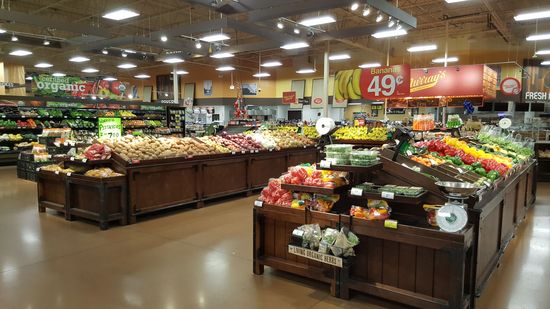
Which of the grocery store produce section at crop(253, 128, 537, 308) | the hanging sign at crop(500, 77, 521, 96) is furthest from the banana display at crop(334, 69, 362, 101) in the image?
the grocery store produce section at crop(253, 128, 537, 308)

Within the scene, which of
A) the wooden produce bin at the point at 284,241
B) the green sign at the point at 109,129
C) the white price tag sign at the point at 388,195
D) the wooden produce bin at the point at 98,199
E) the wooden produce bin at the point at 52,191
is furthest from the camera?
the green sign at the point at 109,129

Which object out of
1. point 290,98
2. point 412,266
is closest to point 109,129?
point 412,266

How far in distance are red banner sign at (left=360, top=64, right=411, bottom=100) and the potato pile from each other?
5.41 m

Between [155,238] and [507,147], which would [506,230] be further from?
[155,238]

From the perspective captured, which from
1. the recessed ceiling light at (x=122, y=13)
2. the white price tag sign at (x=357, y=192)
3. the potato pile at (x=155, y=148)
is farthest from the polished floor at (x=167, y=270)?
the recessed ceiling light at (x=122, y=13)

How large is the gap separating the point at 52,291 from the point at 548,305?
14.5ft

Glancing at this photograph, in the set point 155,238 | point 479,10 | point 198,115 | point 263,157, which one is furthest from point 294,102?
point 155,238

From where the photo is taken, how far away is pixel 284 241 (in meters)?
3.81

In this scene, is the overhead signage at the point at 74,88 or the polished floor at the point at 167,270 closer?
the polished floor at the point at 167,270

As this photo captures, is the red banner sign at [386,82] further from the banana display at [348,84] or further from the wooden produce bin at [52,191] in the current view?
the wooden produce bin at [52,191]

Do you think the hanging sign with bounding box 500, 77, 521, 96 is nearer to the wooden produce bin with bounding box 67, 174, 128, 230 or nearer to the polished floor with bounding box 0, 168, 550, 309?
the polished floor with bounding box 0, 168, 550, 309

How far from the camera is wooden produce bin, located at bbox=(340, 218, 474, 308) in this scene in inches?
112

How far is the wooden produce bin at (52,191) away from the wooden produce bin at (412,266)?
4.85 m

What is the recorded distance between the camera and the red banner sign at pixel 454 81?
10.8 meters
